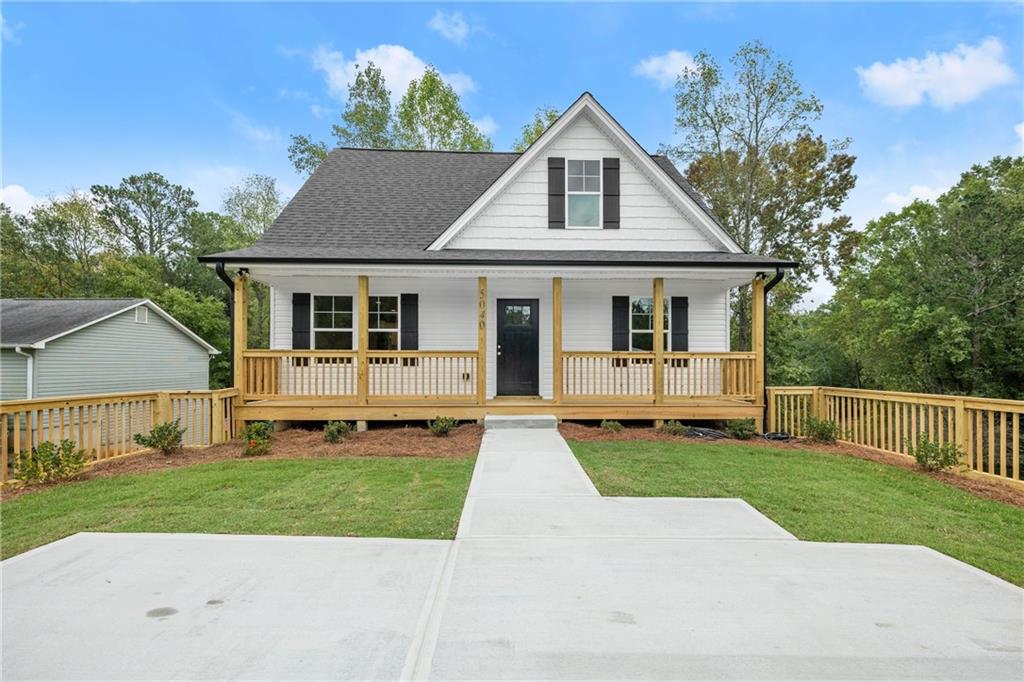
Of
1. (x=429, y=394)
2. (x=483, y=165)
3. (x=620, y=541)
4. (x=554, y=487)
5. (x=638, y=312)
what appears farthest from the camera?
(x=483, y=165)

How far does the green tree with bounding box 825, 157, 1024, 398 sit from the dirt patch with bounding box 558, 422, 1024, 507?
12.1m

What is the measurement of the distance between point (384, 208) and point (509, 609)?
10316mm

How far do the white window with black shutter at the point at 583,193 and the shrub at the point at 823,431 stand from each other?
5.41 m

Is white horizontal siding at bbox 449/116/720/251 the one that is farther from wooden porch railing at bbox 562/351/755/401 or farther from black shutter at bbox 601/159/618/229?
wooden porch railing at bbox 562/351/755/401

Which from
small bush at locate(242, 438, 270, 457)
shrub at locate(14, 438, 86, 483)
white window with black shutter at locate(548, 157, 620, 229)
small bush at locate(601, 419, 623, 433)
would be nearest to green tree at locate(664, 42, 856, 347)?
white window with black shutter at locate(548, 157, 620, 229)

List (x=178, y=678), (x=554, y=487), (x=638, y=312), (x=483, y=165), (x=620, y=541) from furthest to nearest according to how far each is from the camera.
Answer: (x=483, y=165), (x=638, y=312), (x=554, y=487), (x=620, y=541), (x=178, y=678)

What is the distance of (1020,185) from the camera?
15.2 meters

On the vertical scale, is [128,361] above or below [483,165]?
below

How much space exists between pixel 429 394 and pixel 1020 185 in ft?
67.3

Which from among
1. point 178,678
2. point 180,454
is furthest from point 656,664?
point 180,454

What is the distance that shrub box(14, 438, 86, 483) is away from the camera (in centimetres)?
514

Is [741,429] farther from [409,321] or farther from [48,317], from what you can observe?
[48,317]

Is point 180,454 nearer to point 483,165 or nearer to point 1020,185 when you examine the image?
point 483,165

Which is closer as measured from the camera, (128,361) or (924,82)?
(924,82)
